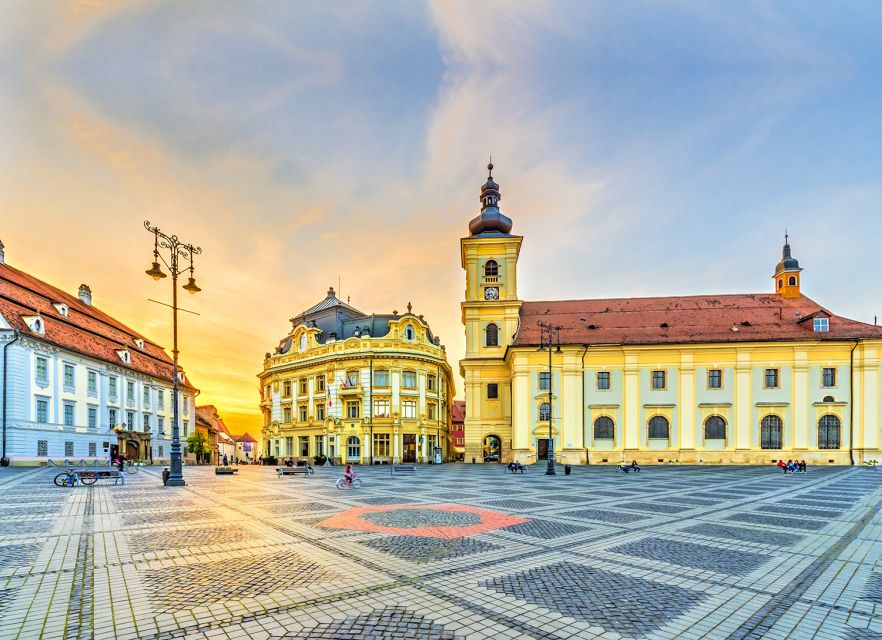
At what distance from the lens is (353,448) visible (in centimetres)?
5312

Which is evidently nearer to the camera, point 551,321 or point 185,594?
point 185,594

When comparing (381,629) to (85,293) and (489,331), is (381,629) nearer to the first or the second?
(489,331)

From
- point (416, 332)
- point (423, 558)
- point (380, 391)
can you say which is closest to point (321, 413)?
point (380, 391)

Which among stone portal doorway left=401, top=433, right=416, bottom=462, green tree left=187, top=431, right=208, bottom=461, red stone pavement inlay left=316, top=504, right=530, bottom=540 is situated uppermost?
red stone pavement inlay left=316, top=504, right=530, bottom=540

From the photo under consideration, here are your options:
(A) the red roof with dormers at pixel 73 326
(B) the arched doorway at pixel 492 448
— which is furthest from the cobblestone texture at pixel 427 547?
(A) the red roof with dormers at pixel 73 326

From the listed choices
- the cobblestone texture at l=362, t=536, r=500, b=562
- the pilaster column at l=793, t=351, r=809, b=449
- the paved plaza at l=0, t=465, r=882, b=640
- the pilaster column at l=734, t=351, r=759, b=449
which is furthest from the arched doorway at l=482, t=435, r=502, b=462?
the cobblestone texture at l=362, t=536, r=500, b=562

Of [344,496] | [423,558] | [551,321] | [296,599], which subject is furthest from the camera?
[551,321]

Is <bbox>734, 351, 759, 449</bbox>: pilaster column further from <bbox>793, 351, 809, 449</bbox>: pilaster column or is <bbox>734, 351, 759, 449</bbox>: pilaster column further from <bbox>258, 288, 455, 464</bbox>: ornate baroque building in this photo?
<bbox>258, 288, 455, 464</bbox>: ornate baroque building

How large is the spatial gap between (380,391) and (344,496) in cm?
3521

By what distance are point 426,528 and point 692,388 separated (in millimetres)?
41851

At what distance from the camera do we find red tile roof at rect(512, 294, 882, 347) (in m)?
45.6

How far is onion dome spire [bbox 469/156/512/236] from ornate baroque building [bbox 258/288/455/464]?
1227 centimetres

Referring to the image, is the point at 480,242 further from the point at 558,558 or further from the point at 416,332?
the point at 558,558

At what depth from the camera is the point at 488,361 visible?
169 feet
